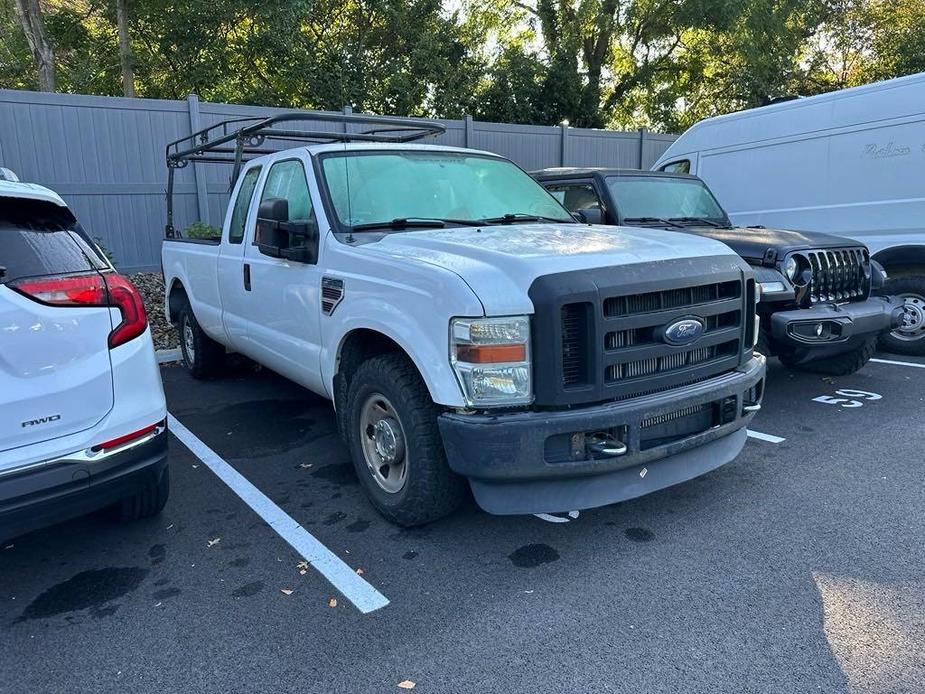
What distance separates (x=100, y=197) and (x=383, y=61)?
29.7 feet

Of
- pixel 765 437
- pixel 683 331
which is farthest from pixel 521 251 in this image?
pixel 765 437

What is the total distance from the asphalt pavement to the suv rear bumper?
0.45 metres

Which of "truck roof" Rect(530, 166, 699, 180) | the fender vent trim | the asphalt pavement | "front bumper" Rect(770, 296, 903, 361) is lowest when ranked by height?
the asphalt pavement

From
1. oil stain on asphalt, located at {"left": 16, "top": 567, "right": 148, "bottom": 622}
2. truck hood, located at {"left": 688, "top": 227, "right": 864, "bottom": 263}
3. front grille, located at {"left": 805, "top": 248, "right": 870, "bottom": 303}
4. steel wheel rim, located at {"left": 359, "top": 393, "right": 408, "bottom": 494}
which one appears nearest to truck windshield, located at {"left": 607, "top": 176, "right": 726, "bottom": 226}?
truck hood, located at {"left": 688, "top": 227, "right": 864, "bottom": 263}

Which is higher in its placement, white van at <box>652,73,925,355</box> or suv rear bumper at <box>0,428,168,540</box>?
white van at <box>652,73,925,355</box>

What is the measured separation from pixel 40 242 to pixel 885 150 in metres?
7.45

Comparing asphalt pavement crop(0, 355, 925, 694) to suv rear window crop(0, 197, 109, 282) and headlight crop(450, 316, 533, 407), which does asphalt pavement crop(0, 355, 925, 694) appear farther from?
suv rear window crop(0, 197, 109, 282)

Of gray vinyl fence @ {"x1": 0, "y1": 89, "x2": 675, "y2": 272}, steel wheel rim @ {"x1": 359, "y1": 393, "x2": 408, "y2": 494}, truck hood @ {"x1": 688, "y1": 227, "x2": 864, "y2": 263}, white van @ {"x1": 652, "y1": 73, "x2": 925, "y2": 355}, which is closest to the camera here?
steel wheel rim @ {"x1": 359, "y1": 393, "x2": 408, "y2": 494}

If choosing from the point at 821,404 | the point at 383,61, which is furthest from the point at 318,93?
the point at 821,404

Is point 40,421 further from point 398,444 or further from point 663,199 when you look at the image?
point 663,199

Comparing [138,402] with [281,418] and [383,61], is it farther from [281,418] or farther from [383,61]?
[383,61]

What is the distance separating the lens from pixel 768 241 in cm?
551

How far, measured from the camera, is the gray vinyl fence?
31.3 ft

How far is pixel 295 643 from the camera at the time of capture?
265 cm
